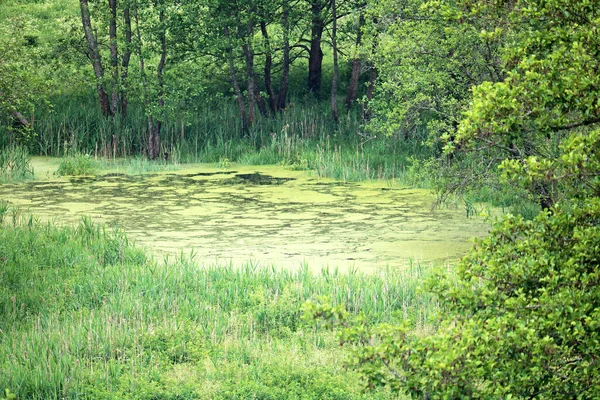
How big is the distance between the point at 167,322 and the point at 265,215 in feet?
16.6

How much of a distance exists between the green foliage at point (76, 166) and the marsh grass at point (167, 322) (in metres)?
7.11

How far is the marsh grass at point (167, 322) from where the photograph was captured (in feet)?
16.6

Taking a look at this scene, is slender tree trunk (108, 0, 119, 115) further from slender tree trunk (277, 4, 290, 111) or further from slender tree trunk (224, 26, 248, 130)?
slender tree trunk (277, 4, 290, 111)

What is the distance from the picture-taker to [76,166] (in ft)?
51.4

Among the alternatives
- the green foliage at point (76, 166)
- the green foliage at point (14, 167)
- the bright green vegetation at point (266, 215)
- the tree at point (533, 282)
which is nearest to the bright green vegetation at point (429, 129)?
the tree at point (533, 282)

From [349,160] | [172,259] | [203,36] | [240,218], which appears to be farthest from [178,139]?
[172,259]

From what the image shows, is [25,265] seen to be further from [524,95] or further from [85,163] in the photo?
[85,163]

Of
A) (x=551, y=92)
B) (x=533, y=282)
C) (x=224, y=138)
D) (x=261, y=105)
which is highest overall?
(x=261, y=105)

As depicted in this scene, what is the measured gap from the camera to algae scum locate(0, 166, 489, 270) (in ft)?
29.3

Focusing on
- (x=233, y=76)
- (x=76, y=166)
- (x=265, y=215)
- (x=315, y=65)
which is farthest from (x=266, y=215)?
(x=315, y=65)

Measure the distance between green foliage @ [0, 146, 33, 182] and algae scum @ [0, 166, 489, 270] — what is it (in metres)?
0.52

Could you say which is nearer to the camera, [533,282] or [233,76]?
[533,282]

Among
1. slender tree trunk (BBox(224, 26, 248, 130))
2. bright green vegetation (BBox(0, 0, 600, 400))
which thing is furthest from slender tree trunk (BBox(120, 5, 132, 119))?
slender tree trunk (BBox(224, 26, 248, 130))

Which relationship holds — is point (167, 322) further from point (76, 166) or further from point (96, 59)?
point (96, 59)
